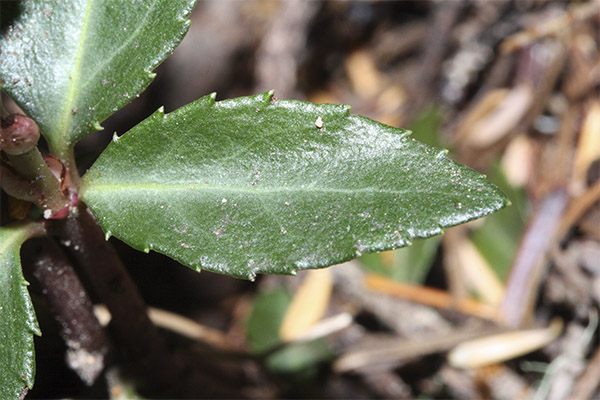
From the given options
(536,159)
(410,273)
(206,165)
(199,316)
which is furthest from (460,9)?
(206,165)

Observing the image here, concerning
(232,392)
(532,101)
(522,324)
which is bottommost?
(232,392)

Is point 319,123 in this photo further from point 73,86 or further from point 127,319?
point 127,319

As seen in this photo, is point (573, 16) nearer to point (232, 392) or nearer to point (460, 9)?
point (460, 9)

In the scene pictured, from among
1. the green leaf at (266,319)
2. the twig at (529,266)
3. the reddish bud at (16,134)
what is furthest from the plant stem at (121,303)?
the twig at (529,266)

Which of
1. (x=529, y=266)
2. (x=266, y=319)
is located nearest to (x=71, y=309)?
(x=266, y=319)

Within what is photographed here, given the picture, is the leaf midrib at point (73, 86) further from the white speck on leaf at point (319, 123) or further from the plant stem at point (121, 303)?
the white speck on leaf at point (319, 123)

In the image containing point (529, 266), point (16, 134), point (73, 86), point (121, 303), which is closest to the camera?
point (16, 134)

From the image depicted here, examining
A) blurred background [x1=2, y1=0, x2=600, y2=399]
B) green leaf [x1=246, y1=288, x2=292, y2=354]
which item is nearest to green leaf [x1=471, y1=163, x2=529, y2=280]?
blurred background [x1=2, y1=0, x2=600, y2=399]
